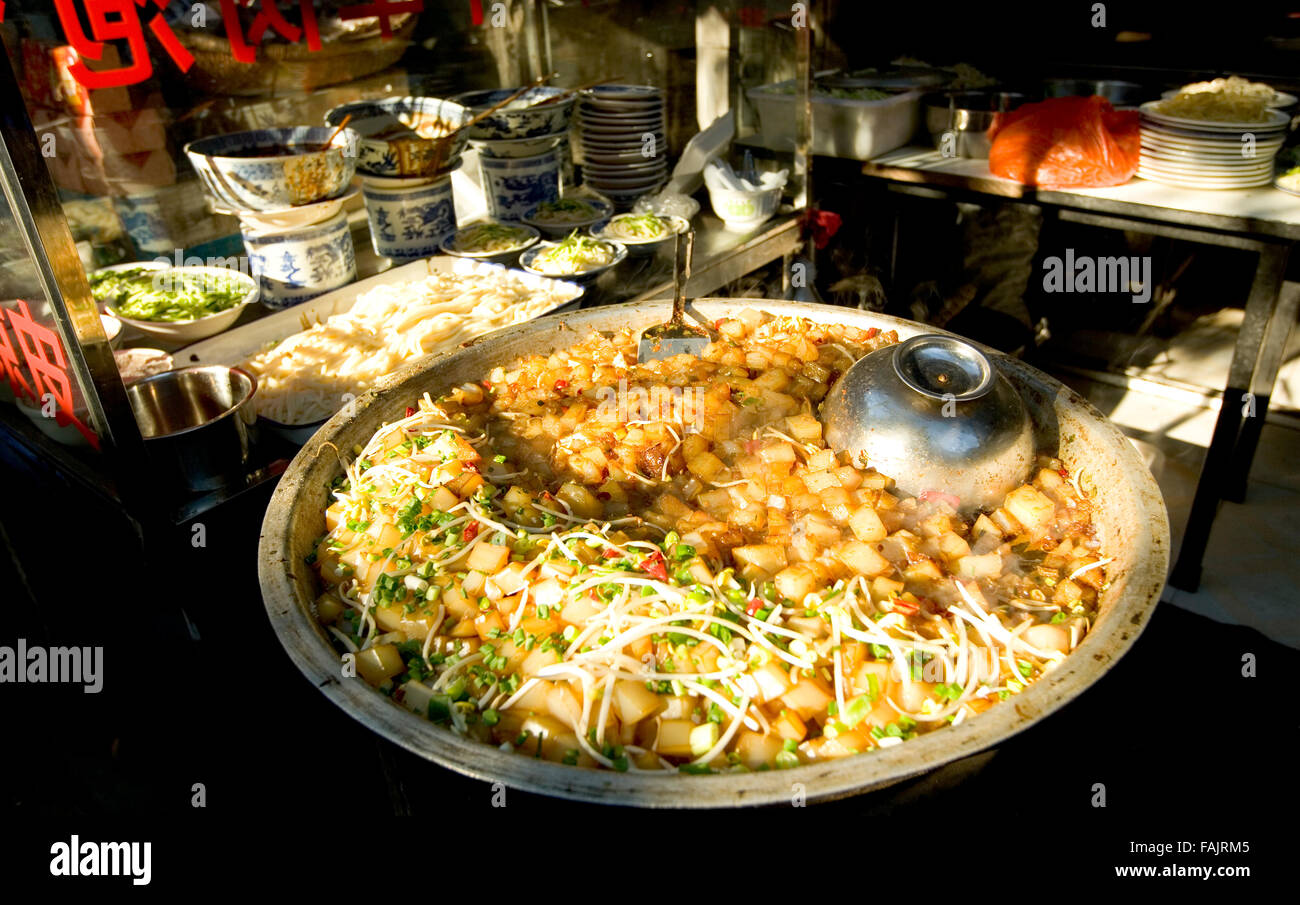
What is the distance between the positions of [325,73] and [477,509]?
4.77 meters

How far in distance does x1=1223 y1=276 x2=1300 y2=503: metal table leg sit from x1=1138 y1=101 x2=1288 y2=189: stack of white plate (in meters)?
0.80

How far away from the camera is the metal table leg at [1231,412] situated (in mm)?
4434

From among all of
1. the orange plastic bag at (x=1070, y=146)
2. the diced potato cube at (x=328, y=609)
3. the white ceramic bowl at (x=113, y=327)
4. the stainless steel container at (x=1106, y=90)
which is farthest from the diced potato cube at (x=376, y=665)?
the stainless steel container at (x=1106, y=90)

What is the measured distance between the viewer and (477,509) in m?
2.40

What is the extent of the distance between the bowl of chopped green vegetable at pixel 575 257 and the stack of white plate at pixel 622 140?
1089 mm

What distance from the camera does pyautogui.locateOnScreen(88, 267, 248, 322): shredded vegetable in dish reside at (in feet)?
12.6

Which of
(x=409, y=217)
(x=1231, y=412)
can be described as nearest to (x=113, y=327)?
(x=409, y=217)

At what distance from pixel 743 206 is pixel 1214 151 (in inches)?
113

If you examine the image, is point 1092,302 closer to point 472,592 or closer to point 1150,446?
point 1150,446

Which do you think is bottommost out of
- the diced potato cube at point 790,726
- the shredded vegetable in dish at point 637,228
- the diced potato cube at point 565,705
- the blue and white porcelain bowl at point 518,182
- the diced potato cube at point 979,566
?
the diced potato cube at point 979,566

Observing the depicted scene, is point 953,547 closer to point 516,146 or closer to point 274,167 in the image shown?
point 274,167

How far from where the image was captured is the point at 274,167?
3686mm

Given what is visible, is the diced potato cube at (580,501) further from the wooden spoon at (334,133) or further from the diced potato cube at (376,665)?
the wooden spoon at (334,133)
